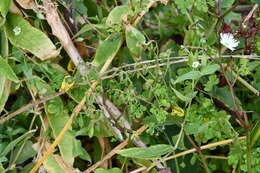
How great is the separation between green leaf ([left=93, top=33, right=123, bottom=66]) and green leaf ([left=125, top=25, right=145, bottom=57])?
3 centimetres

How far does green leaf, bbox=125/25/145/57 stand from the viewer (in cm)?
111

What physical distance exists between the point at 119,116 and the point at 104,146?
14cm

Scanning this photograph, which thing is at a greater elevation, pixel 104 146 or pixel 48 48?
pixel 48 48

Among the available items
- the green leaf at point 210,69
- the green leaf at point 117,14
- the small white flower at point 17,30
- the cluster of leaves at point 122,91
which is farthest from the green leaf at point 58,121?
the green leaf at point 210,69

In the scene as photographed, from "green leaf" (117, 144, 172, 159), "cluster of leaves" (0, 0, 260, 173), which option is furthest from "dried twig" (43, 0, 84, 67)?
"green leaf" (117, 144, 172, 159)

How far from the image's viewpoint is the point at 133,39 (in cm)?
112

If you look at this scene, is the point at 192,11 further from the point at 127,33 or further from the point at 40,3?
the point at 40,3

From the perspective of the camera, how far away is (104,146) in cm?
122

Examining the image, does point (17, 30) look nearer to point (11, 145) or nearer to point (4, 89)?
point (4, 89)

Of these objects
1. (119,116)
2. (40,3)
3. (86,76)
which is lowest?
(119,116)

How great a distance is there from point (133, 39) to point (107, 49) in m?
0.07

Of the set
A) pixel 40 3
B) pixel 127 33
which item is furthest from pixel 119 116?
pixel 40 3

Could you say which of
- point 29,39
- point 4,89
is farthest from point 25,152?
point 29,39

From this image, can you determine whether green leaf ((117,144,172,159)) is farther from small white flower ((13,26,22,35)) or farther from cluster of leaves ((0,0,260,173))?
small white flower ((13,26,22,35))
